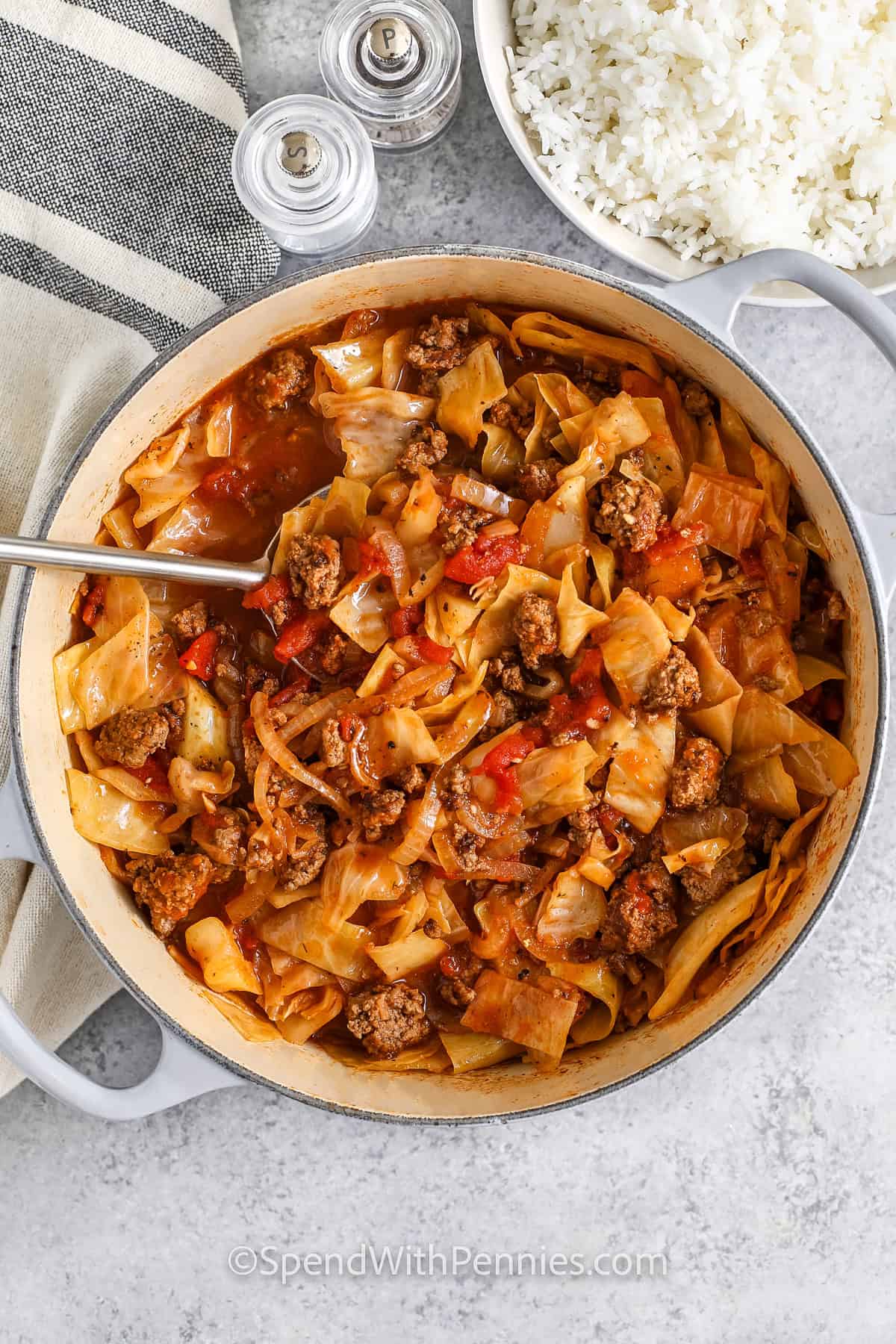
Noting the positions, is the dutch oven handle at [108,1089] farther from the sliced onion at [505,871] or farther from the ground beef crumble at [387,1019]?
the sliced onion at [505,871]

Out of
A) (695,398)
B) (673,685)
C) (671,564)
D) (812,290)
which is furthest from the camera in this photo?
(695,398)

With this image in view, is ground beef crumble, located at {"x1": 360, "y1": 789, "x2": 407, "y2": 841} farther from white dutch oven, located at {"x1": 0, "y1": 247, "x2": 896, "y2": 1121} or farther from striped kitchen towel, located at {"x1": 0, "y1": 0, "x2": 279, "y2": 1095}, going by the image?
striped kitchen towel, located at {"x1": 0, "y1": 0, "x2": 279, "y2": 1095}

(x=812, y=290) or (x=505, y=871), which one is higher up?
(x=812, y=290)

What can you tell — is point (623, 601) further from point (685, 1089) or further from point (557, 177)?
point (685, 1089)

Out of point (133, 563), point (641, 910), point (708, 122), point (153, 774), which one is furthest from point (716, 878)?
point (708, 122)

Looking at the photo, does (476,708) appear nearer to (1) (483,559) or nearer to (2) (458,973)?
(1) (483,559)

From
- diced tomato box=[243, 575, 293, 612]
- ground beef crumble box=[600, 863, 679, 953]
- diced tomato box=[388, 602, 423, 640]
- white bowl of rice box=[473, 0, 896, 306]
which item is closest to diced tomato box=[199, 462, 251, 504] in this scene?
diced tomato box=[243, 575, 293, 612]
